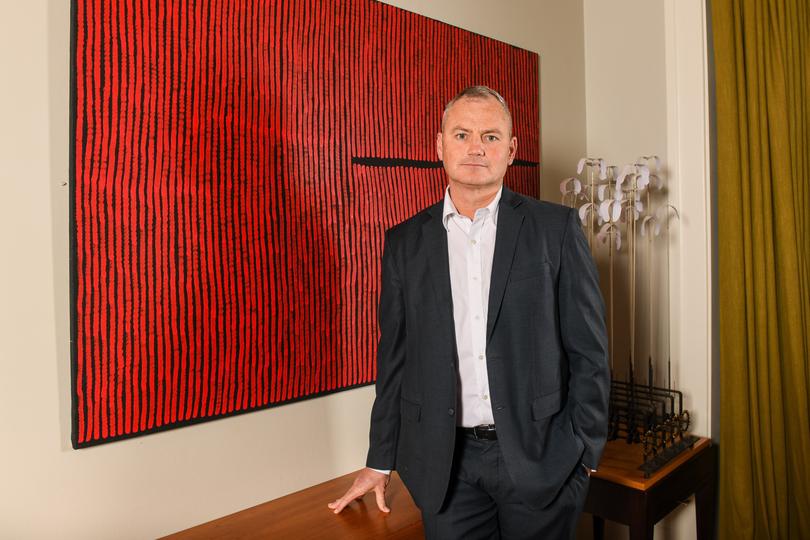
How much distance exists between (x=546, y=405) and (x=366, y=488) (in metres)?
0.57

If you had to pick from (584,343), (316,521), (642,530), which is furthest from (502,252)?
(642,530)

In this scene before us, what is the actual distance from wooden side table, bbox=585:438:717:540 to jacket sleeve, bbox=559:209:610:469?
656 millimetres

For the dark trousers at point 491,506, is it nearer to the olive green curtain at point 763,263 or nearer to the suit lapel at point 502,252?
the suit lapel at point 502,252

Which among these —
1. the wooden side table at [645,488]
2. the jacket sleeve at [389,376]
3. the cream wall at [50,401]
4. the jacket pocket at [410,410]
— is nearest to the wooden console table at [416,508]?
the wooden side table at [645,488]

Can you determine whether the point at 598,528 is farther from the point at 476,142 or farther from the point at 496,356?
the point at 476,142

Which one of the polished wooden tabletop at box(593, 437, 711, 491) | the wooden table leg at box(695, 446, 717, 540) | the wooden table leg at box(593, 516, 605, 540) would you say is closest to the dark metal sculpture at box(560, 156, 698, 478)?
the polished wooden tabletop at box(593, 437, 711, 491)

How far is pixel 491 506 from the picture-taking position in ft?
5.01

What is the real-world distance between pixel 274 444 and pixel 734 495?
1.79 metres

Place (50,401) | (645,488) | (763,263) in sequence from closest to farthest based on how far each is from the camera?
(50,401) → (645,488) → (763,263)

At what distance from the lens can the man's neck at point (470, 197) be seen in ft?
5.06

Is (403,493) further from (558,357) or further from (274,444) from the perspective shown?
(558,357)

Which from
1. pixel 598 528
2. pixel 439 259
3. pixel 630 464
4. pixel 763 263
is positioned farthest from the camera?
pixel 598 528

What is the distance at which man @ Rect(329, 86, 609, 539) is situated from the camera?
1443mm

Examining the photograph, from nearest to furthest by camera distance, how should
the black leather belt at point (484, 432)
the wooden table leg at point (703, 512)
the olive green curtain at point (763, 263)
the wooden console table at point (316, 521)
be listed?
the black leather belt at point (484, 432)
the wooden console table at point (316, 521)
the olive green curtain at point (763, 263)
the wooden table leg at point (703, 512)
